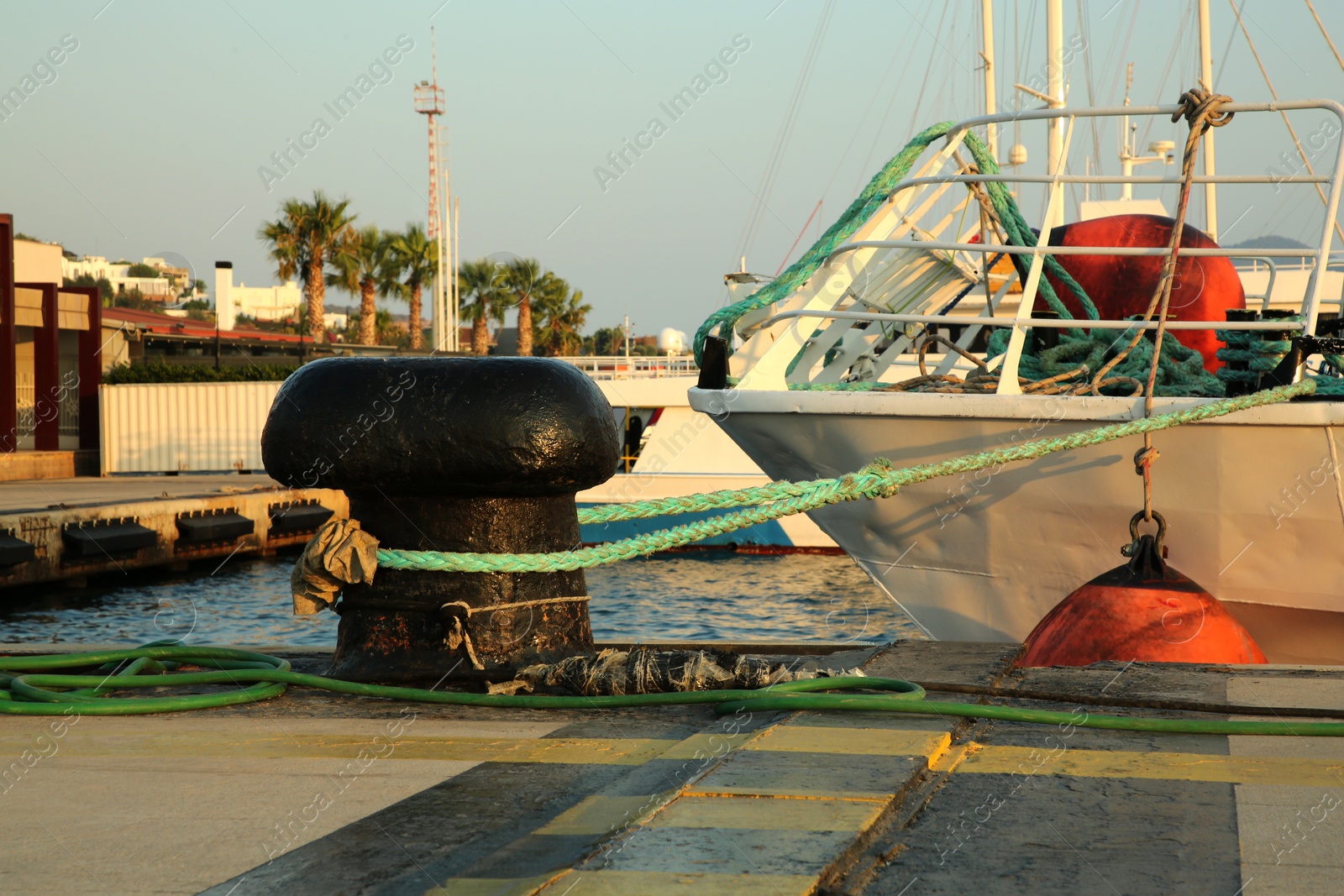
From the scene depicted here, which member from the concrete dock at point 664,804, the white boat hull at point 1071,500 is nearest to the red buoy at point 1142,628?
the white boat hull at point 1071,500

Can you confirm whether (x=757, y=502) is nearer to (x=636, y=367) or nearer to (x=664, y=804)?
(x=664, y=804)

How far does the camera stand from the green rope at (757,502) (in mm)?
3650

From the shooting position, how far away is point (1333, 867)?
A: 76.3 inches

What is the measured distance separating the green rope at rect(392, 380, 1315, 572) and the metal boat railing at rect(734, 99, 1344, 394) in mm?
462

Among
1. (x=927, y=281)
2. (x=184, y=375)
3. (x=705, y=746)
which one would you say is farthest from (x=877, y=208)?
(x=184, y=375)

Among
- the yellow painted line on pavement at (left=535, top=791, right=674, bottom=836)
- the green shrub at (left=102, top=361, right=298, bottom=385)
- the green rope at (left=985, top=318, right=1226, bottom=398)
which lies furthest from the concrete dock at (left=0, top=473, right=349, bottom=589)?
the yellow painted line on pavement at (left=535, top=791, right=674, bottom=836)

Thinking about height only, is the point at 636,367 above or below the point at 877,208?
below

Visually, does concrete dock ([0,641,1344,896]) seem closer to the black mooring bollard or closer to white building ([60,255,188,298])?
the black mooring bollard

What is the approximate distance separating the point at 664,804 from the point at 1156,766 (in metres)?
1.13

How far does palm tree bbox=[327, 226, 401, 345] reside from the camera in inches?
1759

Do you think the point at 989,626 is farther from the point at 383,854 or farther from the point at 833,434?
the point at 383,854

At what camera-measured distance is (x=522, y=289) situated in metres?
51.2

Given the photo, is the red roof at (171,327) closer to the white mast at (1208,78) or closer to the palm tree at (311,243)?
the palm tree at (311,243)

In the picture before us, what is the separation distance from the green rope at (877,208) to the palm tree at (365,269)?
39938 mm
